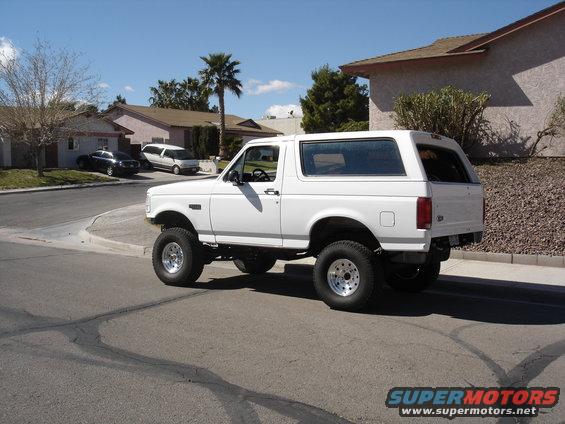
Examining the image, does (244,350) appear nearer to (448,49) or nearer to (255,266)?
(255,266)

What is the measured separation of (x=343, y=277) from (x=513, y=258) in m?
4.07

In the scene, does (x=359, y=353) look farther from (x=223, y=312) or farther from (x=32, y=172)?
(x=32, y=172)

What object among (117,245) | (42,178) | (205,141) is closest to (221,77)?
(205,141)

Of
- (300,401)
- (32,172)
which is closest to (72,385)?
(300,401)

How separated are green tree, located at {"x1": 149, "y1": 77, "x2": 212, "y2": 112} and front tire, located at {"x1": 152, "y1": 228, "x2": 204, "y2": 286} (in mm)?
70983

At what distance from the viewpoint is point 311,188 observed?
24.1ft

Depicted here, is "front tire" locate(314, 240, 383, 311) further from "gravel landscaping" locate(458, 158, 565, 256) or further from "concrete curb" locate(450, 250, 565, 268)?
"gravel landscaping" locate(458, 158, 565, 256)

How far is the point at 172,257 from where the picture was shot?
8.82 metres

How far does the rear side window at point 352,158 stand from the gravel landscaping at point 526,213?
420cm

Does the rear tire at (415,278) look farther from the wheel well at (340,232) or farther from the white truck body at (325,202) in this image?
the wheel well at (340,232)

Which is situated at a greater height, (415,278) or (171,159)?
(171,159)

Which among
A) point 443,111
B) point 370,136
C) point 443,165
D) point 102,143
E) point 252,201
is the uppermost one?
point 102,143

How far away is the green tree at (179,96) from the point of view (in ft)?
259

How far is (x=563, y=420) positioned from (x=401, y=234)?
9.38ft
